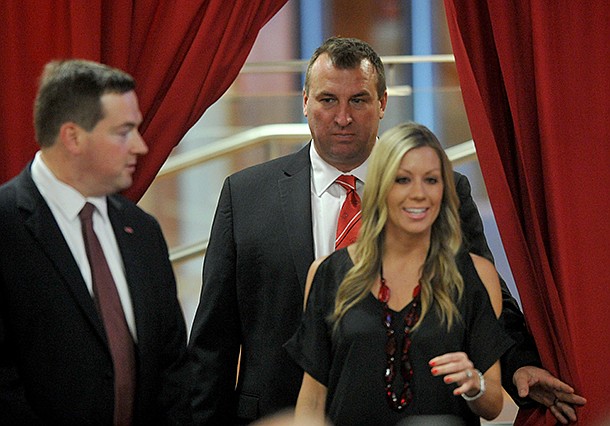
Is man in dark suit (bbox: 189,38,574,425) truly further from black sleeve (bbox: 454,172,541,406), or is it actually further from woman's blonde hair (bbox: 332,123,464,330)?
woman's blonde hair (bbox: 332,123,464,330)

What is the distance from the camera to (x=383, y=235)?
2672mm

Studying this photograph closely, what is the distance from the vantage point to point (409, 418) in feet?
8.17

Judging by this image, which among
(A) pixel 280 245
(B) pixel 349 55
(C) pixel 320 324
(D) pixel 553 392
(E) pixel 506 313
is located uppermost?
(B) pixel 349 55

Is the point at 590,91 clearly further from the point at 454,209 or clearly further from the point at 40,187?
the point at 40,187

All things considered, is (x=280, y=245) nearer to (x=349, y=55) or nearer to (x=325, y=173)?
(x=325, y=173)

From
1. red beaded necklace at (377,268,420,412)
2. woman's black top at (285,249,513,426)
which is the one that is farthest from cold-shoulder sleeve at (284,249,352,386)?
red beaded necklace at (377,268,420,412)

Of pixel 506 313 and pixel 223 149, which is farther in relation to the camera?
pixel 223 149

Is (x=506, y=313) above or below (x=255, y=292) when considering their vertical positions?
below

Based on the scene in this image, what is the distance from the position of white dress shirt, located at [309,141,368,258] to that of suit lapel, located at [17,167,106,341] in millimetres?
753

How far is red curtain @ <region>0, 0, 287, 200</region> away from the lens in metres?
3.23

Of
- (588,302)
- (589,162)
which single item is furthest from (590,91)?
(588,302)

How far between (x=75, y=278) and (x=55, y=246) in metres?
0.08

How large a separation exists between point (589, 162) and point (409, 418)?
42.3 inches

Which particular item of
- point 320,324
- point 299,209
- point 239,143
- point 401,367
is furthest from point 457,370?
point 239,143
